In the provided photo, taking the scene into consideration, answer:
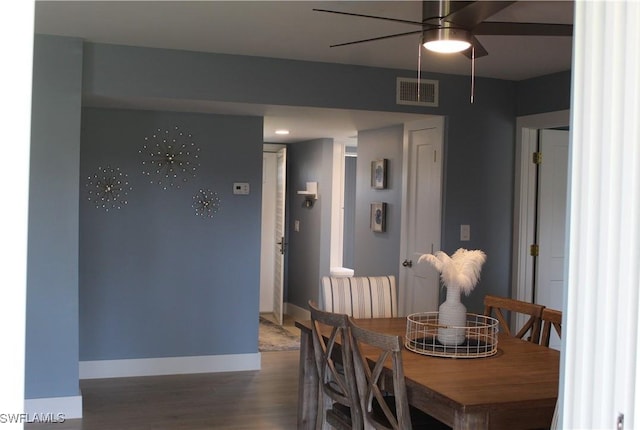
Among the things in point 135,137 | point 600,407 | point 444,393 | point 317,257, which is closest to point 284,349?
point 317,257

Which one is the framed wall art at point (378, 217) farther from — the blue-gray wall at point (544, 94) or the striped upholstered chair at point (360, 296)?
the striped upholstered chair at point (360, 296)

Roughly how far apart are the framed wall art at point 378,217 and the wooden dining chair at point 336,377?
9.04 ft

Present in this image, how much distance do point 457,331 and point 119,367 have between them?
3.15 m

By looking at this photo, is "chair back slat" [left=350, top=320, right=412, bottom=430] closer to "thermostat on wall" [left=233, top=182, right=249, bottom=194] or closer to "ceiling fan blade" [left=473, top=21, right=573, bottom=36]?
"ceiling fan blade" [left=473, top=21, right=573, bottom=36]

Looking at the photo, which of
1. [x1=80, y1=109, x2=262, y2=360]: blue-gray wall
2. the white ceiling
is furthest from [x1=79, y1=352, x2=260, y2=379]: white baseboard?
the white ceiling

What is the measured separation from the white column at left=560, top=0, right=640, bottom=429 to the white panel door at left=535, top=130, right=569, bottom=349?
440 cm

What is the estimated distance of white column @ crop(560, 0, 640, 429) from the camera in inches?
45.1

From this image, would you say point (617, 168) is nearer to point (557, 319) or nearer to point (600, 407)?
point (600, 407)

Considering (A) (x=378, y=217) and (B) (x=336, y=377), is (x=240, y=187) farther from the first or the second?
(B) (x=336, y=377)

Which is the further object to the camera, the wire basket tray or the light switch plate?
the light switch plate

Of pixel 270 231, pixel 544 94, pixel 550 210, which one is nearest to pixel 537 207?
pixel 550 210

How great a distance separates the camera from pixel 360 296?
397 centimetres

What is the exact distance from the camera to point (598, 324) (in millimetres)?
1197

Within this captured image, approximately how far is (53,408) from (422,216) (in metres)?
3.13
